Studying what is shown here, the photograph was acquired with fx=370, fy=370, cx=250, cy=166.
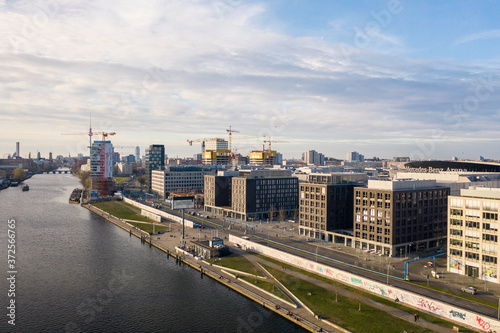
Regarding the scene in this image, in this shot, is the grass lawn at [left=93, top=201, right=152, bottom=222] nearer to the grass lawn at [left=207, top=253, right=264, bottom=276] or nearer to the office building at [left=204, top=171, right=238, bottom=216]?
the office building at [left=204, top=171, right=238, bottom=216]

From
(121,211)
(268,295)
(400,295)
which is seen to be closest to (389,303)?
(400,295)

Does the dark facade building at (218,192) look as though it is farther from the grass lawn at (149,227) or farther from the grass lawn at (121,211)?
the grass lawn at (149,227)

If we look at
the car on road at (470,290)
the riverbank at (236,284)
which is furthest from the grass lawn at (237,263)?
the car on road at (470,290)

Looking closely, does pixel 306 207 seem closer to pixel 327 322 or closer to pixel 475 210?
pixel 475 210

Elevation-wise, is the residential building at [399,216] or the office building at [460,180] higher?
the office building at [460,180]

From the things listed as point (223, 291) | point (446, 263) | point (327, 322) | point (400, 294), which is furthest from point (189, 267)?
point (446, 263)
